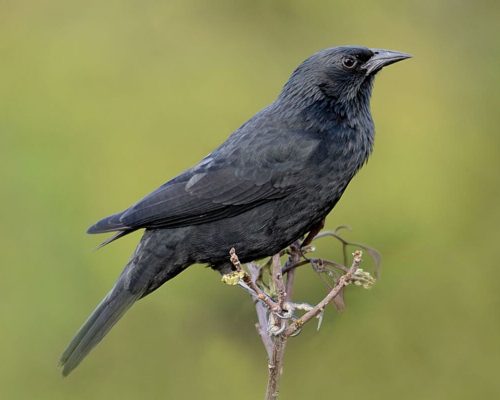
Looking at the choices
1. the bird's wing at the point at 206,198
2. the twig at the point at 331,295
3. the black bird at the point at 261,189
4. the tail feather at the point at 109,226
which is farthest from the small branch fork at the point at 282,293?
the tail feather at the point at 109,226

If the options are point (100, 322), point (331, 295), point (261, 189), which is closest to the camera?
point (331, 295)

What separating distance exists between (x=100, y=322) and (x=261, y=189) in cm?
99

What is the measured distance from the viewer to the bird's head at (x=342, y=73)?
4969 millimetres

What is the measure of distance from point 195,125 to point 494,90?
2163mm

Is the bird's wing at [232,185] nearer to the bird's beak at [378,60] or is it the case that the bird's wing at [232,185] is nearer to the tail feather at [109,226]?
the tail feather at [109,226]

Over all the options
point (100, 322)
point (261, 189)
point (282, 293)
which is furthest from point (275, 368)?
point (100, 322)

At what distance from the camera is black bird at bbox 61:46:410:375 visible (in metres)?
4.72

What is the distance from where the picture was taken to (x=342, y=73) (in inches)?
196

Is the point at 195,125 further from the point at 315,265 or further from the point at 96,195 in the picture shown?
the point at 315,265

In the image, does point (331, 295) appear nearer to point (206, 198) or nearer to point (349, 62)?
point (206, 198)

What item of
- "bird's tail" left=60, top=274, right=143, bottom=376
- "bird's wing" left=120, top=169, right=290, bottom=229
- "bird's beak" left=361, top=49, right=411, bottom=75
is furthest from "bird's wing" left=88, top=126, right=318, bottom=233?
"bird's beak" left=361, top=49, right=411, bottom=75

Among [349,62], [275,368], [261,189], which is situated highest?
[349,62]

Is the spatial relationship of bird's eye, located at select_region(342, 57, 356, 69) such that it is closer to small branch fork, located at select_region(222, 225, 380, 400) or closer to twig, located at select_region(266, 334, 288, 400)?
small branch fork, located at select_region(222, 225, 380, 400)

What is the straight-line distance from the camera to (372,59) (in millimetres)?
5008
